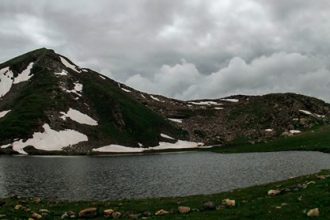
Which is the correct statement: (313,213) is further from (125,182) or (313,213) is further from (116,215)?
(125,182)

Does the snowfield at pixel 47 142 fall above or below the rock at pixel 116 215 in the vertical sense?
above

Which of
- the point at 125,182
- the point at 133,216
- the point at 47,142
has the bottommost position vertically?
the point at 133,216

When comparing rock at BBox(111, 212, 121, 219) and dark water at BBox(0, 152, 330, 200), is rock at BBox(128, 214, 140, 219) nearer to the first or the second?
rock at BBox(111, 212, 121, 219)

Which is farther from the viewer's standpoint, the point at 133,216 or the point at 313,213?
the point at 133,216

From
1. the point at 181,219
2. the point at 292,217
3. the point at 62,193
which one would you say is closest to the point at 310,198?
the point at 292,217

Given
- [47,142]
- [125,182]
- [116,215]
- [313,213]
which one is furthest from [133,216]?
[47,142]

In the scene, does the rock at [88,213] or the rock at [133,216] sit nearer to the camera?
the rock at [133,216]

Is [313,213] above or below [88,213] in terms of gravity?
above

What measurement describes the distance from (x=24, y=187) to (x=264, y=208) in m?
53.9

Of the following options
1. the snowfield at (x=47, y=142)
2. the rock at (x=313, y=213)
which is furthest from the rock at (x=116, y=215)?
the snowfield at (x=47, y=142)

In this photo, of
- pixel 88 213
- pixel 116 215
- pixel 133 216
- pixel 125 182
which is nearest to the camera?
pixel 133 216

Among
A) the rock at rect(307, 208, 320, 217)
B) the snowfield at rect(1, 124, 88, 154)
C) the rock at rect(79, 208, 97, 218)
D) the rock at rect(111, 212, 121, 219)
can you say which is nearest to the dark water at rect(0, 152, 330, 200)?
the rock at rect(79, 208, 97, 218)

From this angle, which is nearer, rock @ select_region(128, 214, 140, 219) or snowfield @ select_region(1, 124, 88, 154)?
rock @ select_region(128, 214, 140, 219)

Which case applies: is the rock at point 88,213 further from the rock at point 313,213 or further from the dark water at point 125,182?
the dark water at point 125,182
